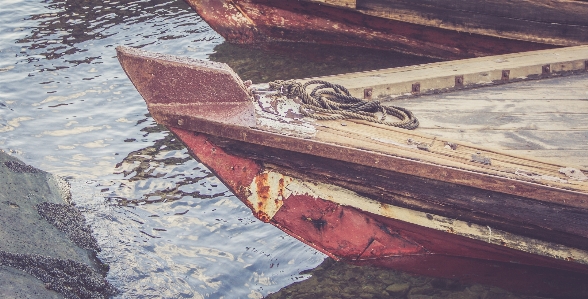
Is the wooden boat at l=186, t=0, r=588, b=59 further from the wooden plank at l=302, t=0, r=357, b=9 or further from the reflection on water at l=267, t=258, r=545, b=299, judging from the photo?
the reflection on water at l=267, t=258, r=545, b=299

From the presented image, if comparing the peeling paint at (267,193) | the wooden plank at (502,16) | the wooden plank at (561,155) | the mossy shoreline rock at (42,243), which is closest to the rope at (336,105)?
the peeling paint at (267,193)

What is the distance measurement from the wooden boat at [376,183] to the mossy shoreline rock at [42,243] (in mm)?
1088

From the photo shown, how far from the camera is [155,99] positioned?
386 centimetres

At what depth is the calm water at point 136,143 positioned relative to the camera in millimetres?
4695

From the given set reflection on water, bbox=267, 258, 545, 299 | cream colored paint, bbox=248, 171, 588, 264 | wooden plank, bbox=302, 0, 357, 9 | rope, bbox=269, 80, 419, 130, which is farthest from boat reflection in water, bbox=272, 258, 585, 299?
wooden plank, bbox=302, 0, 357, 9

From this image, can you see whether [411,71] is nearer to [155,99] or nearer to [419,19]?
[155,99]

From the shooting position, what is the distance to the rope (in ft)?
13.4

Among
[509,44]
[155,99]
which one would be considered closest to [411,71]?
[155,99]

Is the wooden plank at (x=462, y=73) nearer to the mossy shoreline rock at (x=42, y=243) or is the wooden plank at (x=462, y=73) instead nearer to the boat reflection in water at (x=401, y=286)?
the boat reflection in water at (x=401, y=286)

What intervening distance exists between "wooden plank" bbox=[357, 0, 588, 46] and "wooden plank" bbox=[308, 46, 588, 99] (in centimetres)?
134

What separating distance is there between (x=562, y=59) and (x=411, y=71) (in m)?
1.27

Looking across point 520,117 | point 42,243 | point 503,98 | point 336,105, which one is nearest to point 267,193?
point 336,105

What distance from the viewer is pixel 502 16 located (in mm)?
7000

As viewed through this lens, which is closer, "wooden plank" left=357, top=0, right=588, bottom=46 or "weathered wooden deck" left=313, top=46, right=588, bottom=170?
"weathered wooden deck" left=313, top=46, right=588, bottom=170
